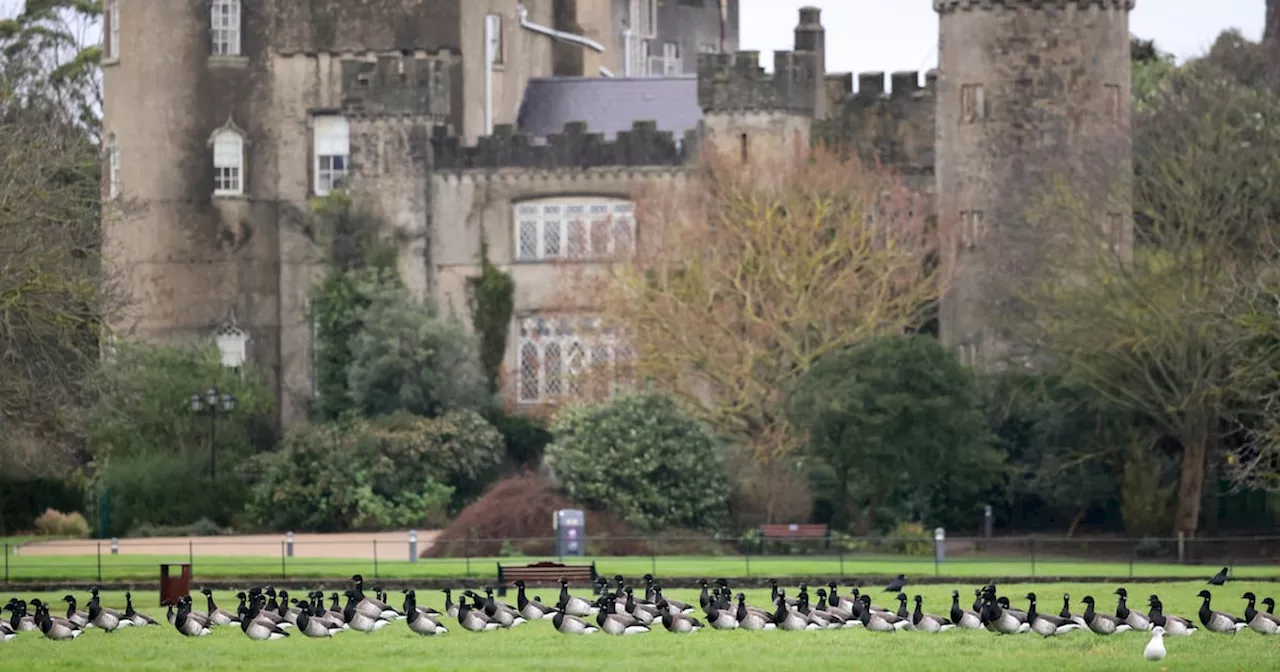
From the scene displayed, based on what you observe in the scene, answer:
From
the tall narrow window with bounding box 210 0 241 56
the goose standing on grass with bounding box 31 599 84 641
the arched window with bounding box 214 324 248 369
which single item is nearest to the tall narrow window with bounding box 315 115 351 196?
the tall narrow window with bounding box 210 0 241 56

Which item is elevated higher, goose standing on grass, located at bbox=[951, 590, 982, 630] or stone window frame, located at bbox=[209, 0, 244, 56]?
stone window frame, located at bbox=[209, 0, 244, 56]

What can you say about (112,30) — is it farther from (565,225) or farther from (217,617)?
(217,617)

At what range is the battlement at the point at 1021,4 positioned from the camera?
68.3 metres

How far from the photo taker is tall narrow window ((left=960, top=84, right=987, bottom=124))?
226 feet

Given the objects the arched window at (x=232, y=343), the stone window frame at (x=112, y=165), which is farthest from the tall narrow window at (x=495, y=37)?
the stone window frame at (x=112, y=165)

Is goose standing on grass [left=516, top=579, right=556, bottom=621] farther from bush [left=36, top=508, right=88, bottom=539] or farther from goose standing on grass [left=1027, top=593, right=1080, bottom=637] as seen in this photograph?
bush [left=36, top=508, right=88, bottom=539]

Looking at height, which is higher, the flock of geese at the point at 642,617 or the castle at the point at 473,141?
the castle at the point at 473,141

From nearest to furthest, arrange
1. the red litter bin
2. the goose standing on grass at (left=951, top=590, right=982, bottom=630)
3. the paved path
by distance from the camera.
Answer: the goose standing on grass at (left=951, top=590, right=982, bottom=630), the red litter bin, the paved path

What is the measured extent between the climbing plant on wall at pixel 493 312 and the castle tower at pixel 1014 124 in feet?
33.4

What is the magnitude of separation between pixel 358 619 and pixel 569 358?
31676 mm

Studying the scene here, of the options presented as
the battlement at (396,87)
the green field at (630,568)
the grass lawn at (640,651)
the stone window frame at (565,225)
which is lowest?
the green field at (630,568)

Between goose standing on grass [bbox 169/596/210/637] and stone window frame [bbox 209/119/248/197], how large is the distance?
119 feet

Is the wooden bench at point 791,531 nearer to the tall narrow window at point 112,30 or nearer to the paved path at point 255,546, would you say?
the paved path at point 255,546

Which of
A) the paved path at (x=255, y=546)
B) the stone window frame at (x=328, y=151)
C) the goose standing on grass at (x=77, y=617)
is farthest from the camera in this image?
the stone window frame at (x=328, y=151)
